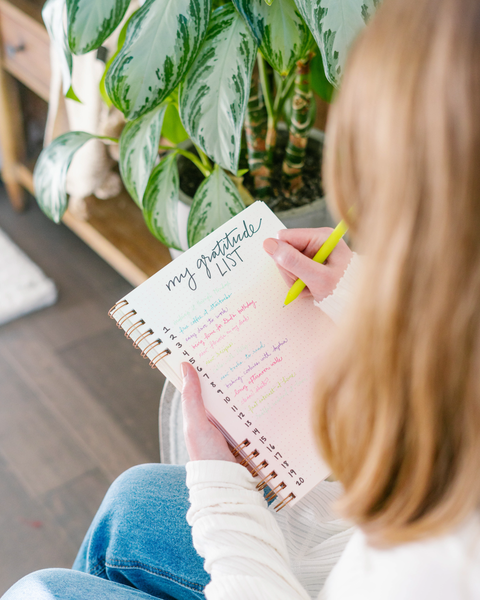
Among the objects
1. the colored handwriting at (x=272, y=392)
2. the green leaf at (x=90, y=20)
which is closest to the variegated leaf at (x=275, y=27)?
the green leaf at (x=90, y=20)

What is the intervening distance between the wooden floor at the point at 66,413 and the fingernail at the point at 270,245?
0.69 meters

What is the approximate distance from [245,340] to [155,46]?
14.5 inches

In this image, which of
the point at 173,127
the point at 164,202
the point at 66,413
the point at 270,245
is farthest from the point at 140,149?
the point at 66,413

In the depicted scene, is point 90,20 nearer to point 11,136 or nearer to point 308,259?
point 308,259

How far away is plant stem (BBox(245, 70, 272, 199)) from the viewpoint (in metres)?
0.89

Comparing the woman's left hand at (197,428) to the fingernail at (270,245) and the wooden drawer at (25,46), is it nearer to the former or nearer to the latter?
the fingernail at (270,245)

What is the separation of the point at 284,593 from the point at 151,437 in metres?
0.73

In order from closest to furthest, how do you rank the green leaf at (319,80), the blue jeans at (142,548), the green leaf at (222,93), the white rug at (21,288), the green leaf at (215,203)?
the blue jeans at (142,548), the green leaf at (222,93), the green leaf at (215,203), the green leaf at (319,80), the white rug at (21,288)

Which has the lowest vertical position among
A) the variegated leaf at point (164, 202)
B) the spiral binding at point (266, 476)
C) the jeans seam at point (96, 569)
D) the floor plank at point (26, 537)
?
the floor plank at point (26, 537)

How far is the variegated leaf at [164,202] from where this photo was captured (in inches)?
32.6

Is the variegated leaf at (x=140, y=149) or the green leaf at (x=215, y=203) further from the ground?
the variegated leaf at (x=140, y=149)

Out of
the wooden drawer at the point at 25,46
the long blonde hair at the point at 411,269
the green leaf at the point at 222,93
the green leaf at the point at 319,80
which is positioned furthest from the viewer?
the wooden drawer at the point at 25,46

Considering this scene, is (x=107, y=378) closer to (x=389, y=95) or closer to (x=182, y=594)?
(x=182, y=594)

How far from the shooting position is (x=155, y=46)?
2.07 ft
